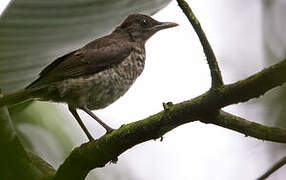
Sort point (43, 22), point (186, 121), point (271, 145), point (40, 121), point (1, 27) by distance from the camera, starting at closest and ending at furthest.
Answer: point (271, 145) → point (1, 27) → point (43, 22) → point (186, 121) → point (40, 121)

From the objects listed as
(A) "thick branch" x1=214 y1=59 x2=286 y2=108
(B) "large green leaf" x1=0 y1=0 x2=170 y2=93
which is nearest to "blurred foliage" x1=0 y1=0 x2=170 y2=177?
(B) "large green leaf" x1=0 y1=0 x2=170 y2=93

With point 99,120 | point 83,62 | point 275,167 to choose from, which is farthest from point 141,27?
point 275,167

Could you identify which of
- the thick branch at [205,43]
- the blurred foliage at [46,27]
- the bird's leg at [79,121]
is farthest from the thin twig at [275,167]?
the bird's leg at [79,121]

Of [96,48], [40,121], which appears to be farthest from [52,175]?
[96,48]

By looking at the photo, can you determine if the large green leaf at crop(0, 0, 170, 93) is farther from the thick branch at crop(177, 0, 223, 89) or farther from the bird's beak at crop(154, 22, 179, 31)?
the bird's beak at crop(154, 22, 179, 31)

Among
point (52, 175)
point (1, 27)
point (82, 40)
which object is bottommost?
point (52, 175)

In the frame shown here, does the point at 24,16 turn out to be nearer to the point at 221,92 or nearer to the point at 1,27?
the point at 1,27

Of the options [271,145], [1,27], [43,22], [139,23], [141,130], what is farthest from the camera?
[139,23]
